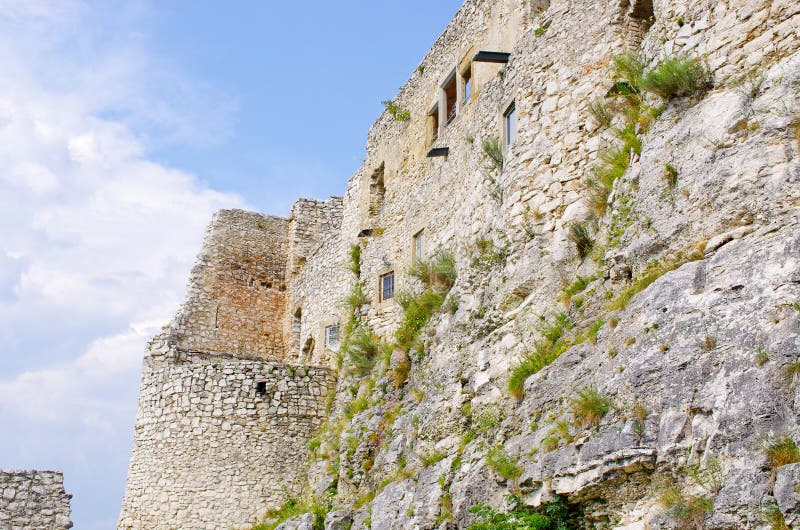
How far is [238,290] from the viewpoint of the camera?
27.3 metres

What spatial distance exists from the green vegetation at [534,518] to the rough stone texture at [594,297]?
0.15 m

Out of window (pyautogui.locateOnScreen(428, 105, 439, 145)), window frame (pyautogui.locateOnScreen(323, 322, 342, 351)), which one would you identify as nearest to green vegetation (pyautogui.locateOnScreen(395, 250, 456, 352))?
window (pyautogui.locateOnScreen(428, 105, 439, 145))

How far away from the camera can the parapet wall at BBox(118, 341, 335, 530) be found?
1875 cm

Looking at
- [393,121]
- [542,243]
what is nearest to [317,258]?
[393,121]

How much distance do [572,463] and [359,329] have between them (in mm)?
12075

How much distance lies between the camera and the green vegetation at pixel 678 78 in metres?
10.2

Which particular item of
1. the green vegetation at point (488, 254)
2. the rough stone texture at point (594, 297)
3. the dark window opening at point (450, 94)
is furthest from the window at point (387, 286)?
the green vegetation at point (488, 254)

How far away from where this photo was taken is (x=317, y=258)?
25906mm

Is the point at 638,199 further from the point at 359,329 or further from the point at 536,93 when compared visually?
the point at 359,329

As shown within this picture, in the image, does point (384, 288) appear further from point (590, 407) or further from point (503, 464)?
point (590, 407)

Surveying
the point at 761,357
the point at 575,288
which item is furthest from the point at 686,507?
the point at 575,288

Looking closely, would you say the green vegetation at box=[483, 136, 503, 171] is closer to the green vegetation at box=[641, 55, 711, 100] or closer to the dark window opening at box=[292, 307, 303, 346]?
the green vegetation at box=[641, 55, 711, 100]

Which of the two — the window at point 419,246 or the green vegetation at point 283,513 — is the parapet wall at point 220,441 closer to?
the green vegetation at point 283,513

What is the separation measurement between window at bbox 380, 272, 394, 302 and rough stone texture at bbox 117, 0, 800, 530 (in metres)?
0.59
